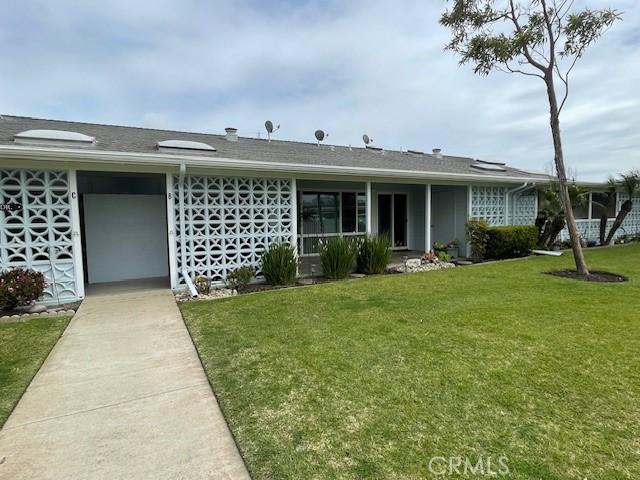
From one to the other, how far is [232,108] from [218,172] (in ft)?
33.7

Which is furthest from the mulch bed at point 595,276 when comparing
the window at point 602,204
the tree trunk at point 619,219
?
the window at point 602,204

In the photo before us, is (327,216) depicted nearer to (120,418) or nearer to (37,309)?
(37,309)

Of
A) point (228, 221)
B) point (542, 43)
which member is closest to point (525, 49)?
point (542, 43)

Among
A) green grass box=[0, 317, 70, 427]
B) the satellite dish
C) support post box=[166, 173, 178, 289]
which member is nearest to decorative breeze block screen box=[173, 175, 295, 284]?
support post box=[166, 173, 178, 289]

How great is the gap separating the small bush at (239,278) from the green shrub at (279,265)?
38cm

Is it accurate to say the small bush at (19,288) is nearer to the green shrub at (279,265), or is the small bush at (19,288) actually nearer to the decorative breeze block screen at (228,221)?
the decorative breeze block screen at (228,221)

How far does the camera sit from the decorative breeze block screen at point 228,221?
25.4 ft

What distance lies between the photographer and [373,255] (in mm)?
9141

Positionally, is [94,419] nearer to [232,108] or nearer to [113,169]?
[113,169]

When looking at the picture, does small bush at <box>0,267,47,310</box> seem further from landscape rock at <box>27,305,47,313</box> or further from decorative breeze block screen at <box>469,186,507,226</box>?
decorative breeze block screen at <box>469,186,507,226</box>

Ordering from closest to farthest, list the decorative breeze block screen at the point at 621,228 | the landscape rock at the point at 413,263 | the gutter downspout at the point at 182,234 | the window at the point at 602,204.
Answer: the gutter downspout at the point at 182,234
the landscape rock at the point at 413,263
the decorative breeze block screen at the point at 621,228
the window at the point at 602,204

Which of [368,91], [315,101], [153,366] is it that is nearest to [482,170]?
[368,91]

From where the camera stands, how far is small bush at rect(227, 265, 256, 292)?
7.79 meters

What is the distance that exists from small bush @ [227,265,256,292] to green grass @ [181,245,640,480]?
153 centimetres
